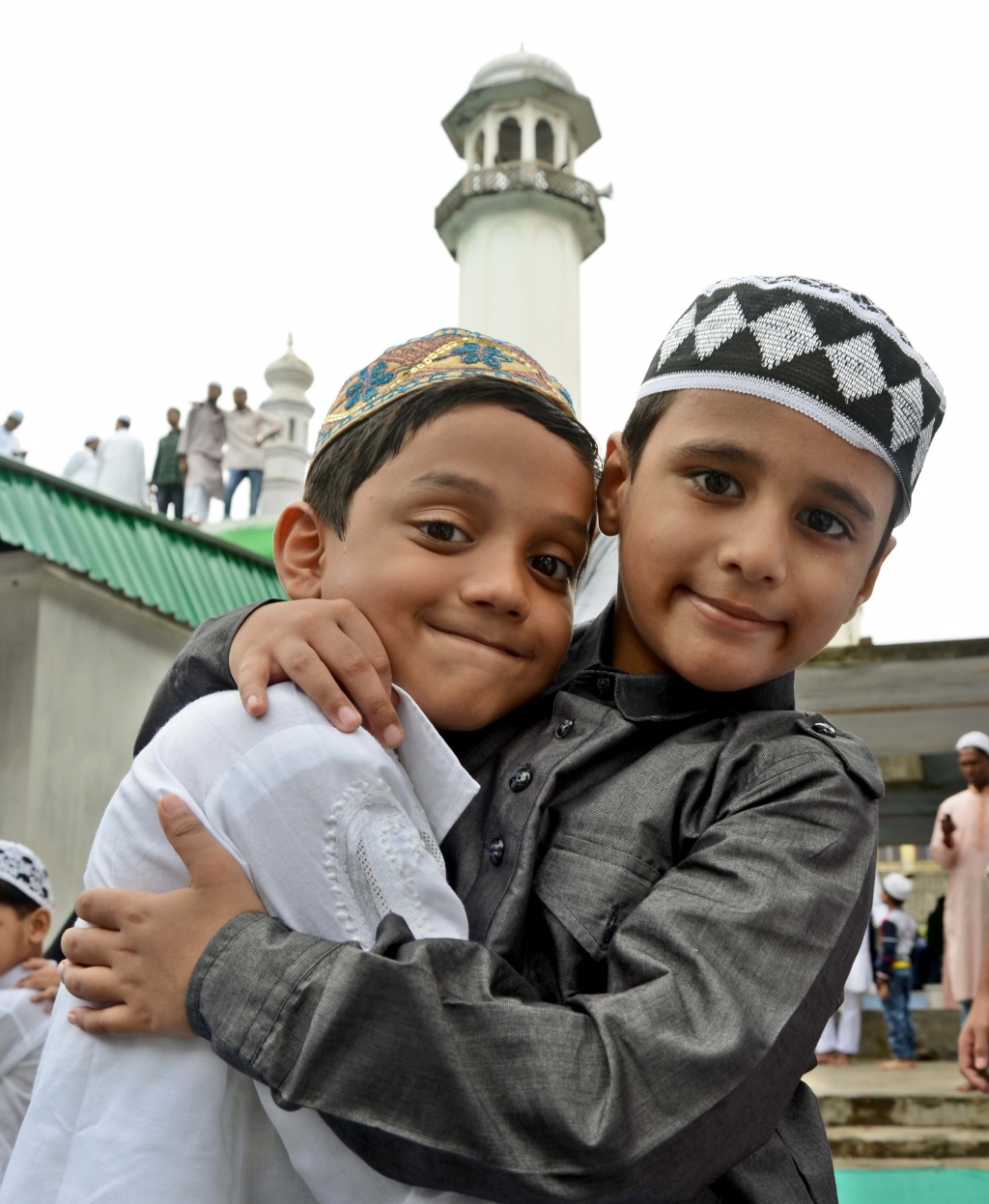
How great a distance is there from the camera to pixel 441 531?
138cm

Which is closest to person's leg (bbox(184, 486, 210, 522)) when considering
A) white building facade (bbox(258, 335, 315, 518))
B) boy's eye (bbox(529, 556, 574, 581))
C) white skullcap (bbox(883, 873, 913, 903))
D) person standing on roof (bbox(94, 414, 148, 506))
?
person standing on roof (bbox(94, 414, 148, 506))

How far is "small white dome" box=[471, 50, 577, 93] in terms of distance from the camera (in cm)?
2394

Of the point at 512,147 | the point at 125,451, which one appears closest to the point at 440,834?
the point at 125,451

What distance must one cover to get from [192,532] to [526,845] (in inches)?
347

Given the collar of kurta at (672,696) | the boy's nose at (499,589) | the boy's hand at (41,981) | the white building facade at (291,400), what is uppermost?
the white building facade at (291,400)

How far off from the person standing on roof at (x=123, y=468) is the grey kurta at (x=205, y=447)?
1574 millimetres

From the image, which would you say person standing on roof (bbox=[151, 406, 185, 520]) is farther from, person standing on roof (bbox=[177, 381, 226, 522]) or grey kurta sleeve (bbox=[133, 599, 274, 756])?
grey kurta sleeve (bbox=[133, 599, 274, 756])

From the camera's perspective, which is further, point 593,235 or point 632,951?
point 593,235

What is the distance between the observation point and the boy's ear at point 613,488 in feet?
5.04

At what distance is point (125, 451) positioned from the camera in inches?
557

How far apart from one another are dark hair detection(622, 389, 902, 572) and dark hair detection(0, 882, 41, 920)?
118 inches

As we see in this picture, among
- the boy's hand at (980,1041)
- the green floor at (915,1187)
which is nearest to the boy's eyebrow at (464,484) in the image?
the boy's hand at (980,1041)

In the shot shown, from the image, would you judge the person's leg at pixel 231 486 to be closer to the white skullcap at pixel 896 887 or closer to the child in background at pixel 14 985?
the white skullcap at pixel 896 887

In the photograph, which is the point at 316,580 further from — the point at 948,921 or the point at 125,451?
the point at 125,451
